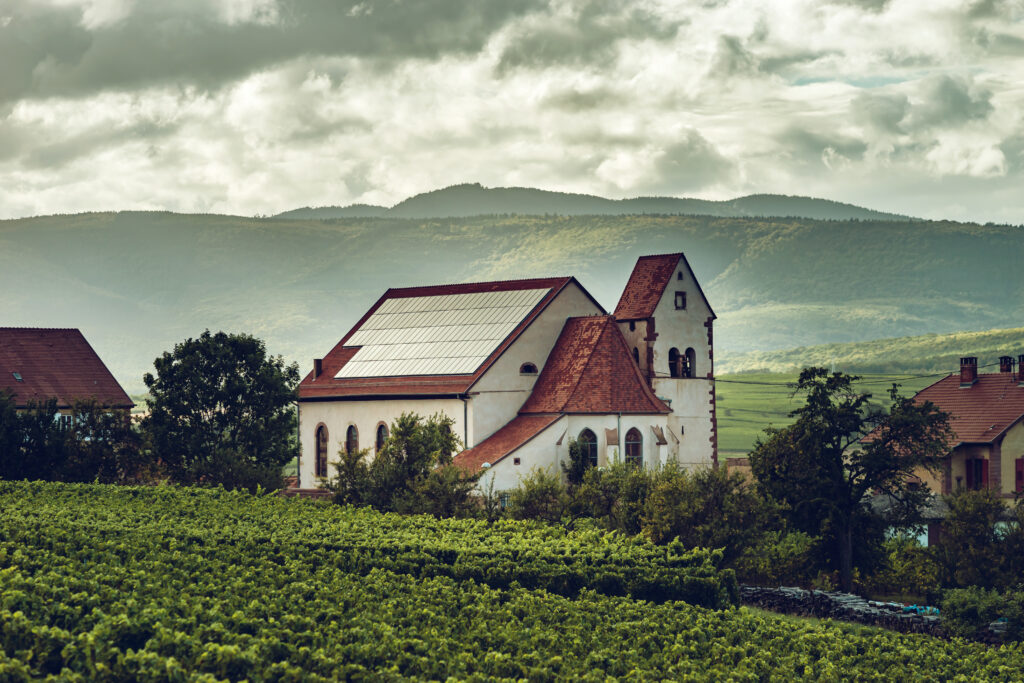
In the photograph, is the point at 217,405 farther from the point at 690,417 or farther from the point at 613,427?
the point at 690,417

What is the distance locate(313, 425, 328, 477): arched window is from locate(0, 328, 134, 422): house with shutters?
15621mm

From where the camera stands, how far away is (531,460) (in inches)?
2822

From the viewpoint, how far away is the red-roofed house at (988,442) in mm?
81938

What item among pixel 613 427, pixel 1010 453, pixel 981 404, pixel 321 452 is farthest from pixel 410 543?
pixel 981 404

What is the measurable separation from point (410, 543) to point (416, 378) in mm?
34581

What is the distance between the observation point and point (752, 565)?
6269 centimetres

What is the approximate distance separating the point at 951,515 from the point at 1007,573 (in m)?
4.04

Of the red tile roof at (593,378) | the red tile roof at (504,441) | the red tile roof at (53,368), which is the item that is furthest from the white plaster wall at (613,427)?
the red tile roof at (53,368)

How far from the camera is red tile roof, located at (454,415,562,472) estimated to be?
71.6 m

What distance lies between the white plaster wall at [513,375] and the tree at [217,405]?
11.9 meters

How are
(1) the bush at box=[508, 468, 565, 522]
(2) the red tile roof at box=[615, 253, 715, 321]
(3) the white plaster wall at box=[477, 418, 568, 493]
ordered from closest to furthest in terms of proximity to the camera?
(1) the bush at box=[508, 468, 565, 522], (3) the white plaster wall at box=[477, 418, 568, 493], (2) the red tile roof at box=[615, 253, 715, 321]

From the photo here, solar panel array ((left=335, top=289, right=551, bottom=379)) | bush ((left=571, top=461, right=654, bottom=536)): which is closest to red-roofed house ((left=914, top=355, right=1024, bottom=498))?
bush ((left=571, top=461, right=654, bottom=536))

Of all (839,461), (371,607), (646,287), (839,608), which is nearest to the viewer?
(371,607)

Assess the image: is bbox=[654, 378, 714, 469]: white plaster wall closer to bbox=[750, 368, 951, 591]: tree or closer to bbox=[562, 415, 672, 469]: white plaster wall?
bbox=[562, 415, 672, 469]: white plaster wall
